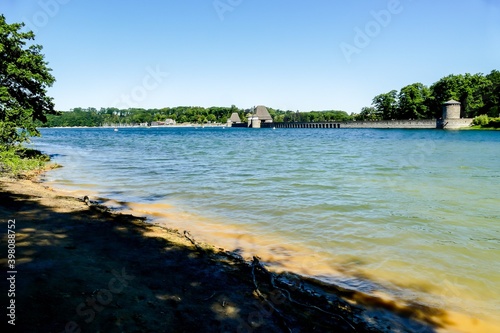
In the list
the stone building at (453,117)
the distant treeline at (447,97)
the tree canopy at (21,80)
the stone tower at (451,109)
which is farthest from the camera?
the distant treeline at (447,97)

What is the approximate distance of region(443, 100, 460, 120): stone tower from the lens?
111750 millimetres

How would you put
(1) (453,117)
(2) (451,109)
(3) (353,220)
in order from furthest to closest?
(1) (453,117) → (2) (451,109) → (3) (353,220)

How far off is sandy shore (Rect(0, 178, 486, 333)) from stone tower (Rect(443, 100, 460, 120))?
12822cm

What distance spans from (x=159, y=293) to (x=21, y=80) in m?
26.4

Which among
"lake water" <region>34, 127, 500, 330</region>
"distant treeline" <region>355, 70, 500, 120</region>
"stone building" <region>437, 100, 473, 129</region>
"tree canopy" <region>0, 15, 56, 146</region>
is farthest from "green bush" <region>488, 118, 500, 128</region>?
"tree canopy" <region>0, 15, 56, 146</region>

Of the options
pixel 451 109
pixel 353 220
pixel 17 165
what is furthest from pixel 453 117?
pixel 17 165

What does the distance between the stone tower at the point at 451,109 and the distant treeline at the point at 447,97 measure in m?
13.7

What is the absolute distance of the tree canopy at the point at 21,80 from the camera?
21203mm

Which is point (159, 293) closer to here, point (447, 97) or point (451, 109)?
point (451, 109)

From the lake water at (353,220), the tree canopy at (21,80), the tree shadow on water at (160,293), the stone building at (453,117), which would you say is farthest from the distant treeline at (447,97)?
Result: the tree shadow on water at (160,293)

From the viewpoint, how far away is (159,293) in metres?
4.76

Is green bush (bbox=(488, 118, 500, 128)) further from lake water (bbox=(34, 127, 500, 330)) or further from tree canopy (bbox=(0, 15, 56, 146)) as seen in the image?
tree canopy (bbox=(0, 15, 56, 146))

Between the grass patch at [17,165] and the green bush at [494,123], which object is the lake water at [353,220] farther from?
the green bush at [494,123]

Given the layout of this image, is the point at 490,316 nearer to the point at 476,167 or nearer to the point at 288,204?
the point at 288,204
